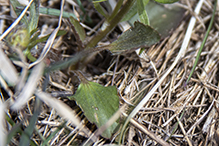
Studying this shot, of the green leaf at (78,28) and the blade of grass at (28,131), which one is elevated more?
the green leaf at (78,28)

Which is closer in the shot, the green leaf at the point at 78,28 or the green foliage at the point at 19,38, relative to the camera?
the green foliage at the point at 19,38

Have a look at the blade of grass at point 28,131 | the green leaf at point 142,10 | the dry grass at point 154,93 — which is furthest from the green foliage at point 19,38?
the green leaf at point 142,10

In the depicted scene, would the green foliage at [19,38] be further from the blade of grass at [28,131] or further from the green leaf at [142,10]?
the green leaf at [142,10]

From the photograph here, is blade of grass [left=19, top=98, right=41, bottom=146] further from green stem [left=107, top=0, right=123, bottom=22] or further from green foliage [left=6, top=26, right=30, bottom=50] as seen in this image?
green stem [left=107, top=0, right=123, bottom=22]

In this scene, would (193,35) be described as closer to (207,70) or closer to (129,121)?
(207,70)

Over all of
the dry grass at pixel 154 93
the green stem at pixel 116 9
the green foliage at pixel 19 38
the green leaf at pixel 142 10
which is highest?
the green foliage at pixel 19 38

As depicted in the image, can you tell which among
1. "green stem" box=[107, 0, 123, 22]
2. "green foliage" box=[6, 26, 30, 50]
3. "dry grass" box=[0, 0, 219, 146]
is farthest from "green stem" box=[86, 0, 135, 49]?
"green foliage" box=[6, 26, 30, 50]

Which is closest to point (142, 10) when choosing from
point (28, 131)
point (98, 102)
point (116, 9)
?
point (116, 9)
